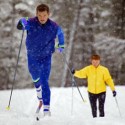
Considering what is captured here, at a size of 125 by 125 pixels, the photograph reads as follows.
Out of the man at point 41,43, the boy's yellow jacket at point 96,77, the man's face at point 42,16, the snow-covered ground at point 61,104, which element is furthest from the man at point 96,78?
the man's face at point 42,16

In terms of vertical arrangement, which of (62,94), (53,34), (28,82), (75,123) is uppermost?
(53,34)

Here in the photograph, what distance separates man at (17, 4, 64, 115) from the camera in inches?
295

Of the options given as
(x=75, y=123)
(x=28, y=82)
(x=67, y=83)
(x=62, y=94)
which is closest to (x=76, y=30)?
(x=67, y=83)

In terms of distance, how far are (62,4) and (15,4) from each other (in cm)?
281

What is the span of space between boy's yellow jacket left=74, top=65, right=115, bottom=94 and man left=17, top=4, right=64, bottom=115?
187 centimetres

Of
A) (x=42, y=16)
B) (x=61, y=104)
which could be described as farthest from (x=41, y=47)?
(x=61, y=104)

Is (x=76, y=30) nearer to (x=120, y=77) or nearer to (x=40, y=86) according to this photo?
(x=120, y=77)

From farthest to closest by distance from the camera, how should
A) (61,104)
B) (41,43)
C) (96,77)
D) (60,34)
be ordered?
(61,104), (96,77), (60,34), (41,43)

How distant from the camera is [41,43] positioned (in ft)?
24.8

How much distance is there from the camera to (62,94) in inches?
576

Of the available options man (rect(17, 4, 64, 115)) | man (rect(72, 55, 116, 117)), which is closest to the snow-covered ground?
man (rect(72, 55, 116, 117))

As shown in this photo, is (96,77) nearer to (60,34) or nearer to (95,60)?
(95,60)

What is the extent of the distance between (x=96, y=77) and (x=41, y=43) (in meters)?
2.31

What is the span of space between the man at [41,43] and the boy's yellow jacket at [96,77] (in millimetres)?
1868
